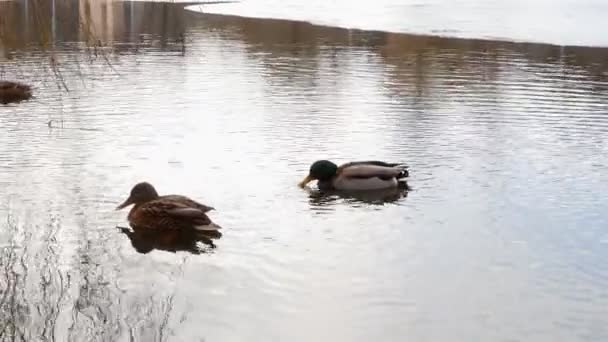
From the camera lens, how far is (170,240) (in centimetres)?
Result: 968

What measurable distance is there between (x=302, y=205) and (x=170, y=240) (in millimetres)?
1775

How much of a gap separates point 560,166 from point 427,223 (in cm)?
336

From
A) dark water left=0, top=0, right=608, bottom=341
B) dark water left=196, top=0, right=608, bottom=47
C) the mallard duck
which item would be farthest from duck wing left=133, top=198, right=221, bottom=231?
dark water left=196, top=0, right=608, bottom=47

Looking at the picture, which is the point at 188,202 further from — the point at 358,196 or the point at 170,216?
the point at 358,196

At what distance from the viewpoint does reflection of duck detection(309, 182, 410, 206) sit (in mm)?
11289

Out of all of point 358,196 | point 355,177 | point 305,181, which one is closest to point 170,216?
point 305,181

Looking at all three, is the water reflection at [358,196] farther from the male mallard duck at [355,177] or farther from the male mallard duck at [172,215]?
the male mallard duck at [172,215]

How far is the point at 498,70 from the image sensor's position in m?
23.0

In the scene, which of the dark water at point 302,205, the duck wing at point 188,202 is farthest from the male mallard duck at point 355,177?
the duck wing at point 188,202

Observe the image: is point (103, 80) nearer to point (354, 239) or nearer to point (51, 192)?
point (51, 192)

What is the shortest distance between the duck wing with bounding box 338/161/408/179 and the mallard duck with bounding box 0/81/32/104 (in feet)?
24.1

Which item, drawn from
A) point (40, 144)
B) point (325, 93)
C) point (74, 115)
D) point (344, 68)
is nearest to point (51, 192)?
point (40, 144)

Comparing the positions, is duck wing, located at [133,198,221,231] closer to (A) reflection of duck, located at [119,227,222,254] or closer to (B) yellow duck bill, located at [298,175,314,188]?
(A) reflection of duck, located at [119,227,222,254]

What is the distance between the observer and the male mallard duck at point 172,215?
9.69m
